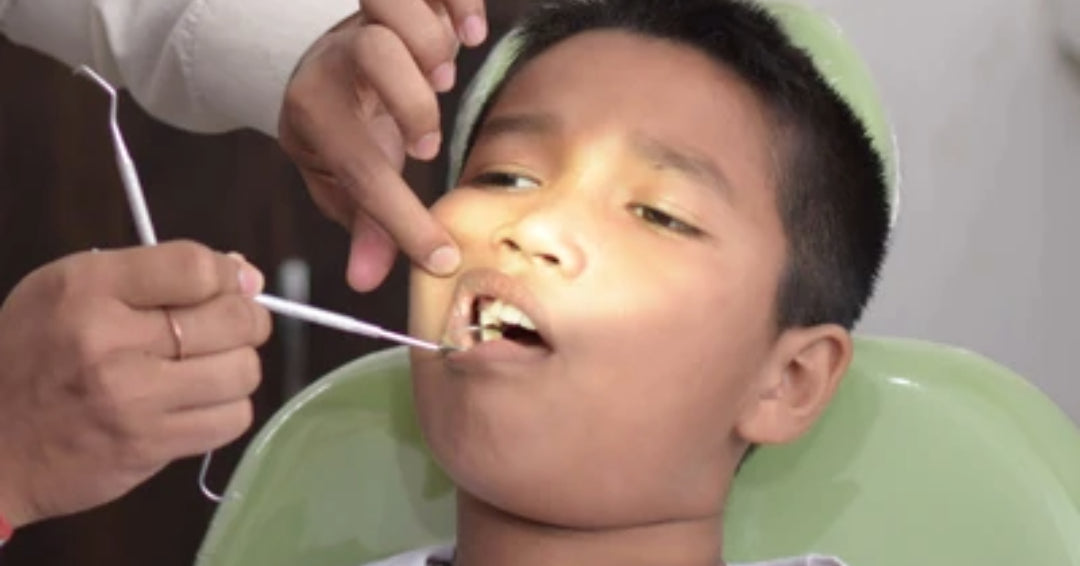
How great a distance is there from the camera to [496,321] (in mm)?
934

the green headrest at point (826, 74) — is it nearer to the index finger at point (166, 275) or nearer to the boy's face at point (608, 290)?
the boy's face at point (608, 290)

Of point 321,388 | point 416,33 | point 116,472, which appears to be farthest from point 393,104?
point 321,388

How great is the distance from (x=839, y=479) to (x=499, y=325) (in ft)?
1.23

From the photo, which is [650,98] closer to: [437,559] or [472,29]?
[472,29]

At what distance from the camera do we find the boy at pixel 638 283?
3.05 feet

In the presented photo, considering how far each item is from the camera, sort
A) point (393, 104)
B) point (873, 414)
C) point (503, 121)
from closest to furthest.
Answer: point (393, 104) → point (503, 121) → point (873, 414)

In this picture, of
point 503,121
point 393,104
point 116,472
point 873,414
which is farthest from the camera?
point 873,414

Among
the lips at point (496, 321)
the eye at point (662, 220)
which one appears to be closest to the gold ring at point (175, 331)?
the lips at point (496, 321)

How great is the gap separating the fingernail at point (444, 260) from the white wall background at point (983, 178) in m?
0.89

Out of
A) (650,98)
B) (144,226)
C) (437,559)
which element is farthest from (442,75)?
(437,559)

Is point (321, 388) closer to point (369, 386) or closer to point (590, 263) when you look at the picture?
point (369, 386)

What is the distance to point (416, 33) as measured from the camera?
36.8 inches

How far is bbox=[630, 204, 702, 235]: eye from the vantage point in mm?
975

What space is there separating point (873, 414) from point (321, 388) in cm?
46
